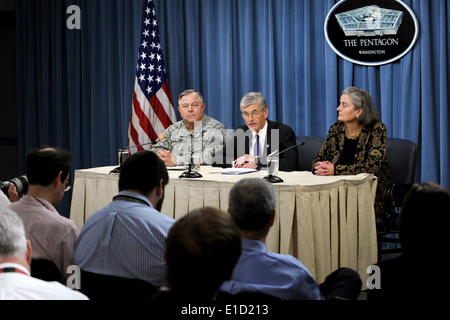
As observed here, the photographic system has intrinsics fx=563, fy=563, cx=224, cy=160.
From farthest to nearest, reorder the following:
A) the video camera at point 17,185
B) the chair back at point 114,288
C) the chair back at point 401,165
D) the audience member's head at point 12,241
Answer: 1. the chair back at point 401,165
2. the video camera at point 17,185
3. the chair back at point 114,288
4. the audience member's head at point 12,241

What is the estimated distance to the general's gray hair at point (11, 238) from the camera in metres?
1.57

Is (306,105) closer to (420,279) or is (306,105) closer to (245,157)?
(245,157)

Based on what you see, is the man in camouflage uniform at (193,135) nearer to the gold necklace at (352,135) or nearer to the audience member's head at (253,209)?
the gold necklace at (352,135)

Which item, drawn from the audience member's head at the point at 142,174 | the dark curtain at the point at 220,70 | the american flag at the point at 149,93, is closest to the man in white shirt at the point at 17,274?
the audience member's head at the point at 142,174

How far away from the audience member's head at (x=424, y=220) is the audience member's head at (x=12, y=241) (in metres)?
1.15

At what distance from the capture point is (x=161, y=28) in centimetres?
629

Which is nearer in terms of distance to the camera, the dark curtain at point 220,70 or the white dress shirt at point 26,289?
the white dress shirt at point 26,289

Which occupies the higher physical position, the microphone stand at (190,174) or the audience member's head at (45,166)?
the audience member's head at (45,166)

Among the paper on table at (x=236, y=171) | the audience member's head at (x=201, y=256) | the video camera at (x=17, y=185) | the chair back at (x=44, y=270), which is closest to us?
the audience member's head at (x=201, y=256)

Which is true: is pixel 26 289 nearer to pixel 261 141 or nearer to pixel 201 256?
pixel 201 256

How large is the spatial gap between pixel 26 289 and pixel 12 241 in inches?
7.9

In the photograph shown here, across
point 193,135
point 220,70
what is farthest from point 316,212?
point 220,70

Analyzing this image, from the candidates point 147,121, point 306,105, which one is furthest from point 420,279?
point 147,121
